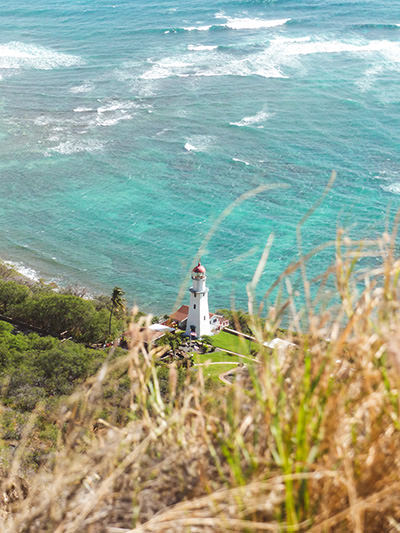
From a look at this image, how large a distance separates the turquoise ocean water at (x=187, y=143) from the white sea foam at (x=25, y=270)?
68 centimetres

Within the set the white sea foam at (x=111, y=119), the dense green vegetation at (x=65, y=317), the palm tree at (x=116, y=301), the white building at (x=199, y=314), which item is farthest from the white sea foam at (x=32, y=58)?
the palm tree at (x=116, y=301)

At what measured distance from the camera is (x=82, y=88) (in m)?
72.0

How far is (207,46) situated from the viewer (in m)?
83.8

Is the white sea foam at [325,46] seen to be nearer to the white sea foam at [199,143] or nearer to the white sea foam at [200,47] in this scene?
the white sea foam at [200,47]

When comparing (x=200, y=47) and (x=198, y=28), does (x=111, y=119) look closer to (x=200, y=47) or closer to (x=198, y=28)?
(x=200, y=47)

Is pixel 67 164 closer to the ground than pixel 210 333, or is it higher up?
higher up

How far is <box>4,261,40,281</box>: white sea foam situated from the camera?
4170cm

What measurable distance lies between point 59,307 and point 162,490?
1194 inches

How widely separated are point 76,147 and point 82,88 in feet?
51.9

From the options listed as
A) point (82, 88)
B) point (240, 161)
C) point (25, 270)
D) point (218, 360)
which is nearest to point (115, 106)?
point (82, 88)

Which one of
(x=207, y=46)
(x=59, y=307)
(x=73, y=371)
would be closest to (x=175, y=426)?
(x=73, y=371)

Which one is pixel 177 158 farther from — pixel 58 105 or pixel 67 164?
pixel 58 105

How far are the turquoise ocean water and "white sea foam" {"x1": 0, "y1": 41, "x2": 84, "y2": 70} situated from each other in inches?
13.0

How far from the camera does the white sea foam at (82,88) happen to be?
71188 millimetres
